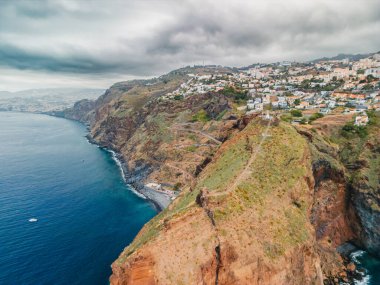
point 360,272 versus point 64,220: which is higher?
point 360,272

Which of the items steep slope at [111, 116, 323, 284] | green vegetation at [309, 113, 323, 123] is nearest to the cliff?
steep slope at [111, 116, 323, 284]

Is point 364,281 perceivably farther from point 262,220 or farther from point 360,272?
point 262,220

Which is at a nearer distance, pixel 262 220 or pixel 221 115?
pixel 262 220

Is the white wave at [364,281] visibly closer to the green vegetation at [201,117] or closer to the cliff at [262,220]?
the cliff at [262,220]

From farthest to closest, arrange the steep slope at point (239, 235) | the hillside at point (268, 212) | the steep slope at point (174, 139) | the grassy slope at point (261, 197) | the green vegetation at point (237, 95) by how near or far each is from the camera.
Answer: the green vegetation at point (237, 95)
the steep slope at point (174, 139)
the grassy slope at point (261, 197)
the hillside at point (268, 212)
the steep slope at point (239, 235)

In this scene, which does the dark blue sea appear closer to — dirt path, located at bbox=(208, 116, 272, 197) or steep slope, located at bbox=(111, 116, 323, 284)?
steep slope, located at bbox=(111, 116, 323, 284)

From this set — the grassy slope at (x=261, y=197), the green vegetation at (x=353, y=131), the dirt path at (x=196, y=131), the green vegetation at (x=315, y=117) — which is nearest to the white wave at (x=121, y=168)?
the dirt path at (x=196, y=131)

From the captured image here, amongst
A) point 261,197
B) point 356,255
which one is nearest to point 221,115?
point 356,255

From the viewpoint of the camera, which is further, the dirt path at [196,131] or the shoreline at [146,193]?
the dirt path at [196,131]

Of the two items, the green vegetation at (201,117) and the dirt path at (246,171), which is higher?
the dirt path at (246,171)
